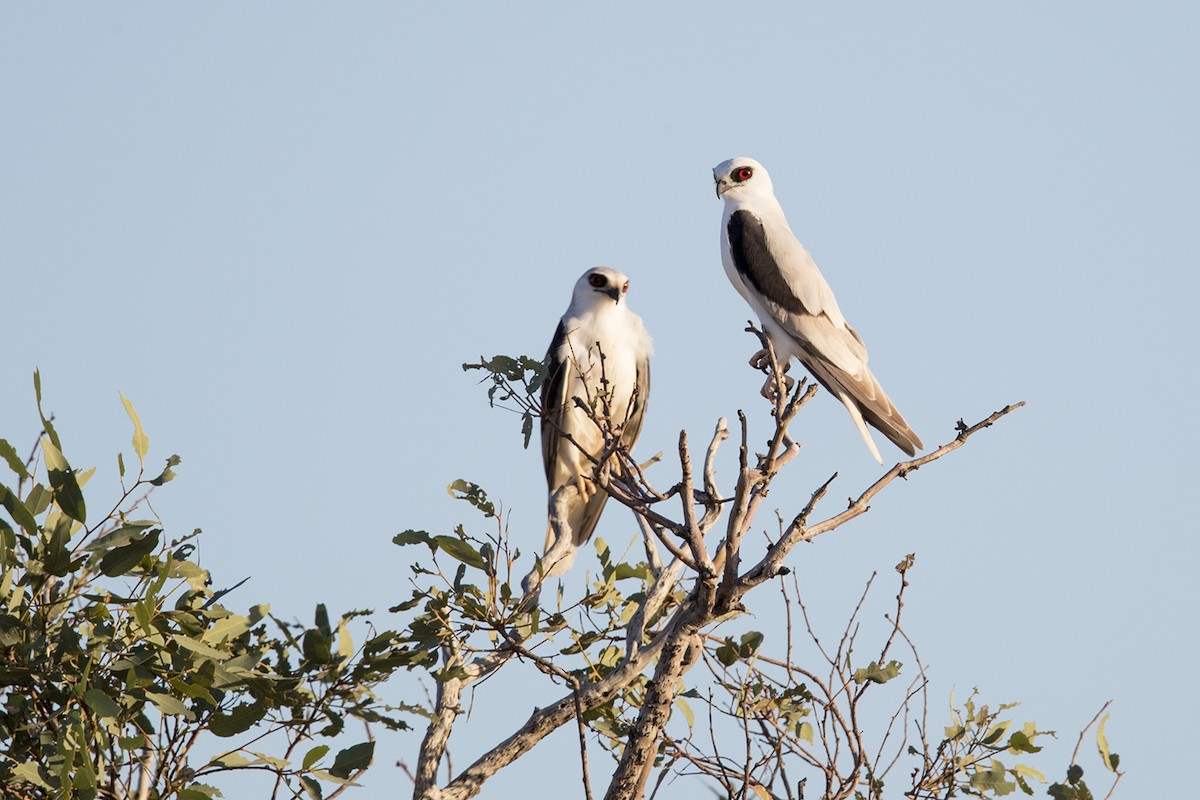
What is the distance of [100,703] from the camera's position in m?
2.54

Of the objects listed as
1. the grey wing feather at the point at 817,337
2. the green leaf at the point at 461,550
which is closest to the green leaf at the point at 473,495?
the green leaf at the point at 461,550

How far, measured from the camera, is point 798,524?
125 inches

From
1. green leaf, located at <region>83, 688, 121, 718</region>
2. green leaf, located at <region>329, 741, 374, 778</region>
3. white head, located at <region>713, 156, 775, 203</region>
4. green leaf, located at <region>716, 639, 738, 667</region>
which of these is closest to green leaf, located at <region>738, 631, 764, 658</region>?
green leaf, located at <region>716, 639, 738, 667</region>

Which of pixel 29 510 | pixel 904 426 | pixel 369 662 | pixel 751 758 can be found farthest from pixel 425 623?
pixel 904 426

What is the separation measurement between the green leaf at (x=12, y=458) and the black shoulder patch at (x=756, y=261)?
10.9 feet

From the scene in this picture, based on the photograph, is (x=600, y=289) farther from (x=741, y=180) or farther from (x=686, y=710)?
(x=686, y=710)

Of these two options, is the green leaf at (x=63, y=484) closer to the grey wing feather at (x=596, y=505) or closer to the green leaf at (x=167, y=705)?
the green leaf at (x=167, y=705)

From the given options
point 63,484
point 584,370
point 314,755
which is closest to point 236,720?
point 314,755

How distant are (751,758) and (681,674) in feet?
1.05

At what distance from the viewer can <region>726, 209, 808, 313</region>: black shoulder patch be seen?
5297mm

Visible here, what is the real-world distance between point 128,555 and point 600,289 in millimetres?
4378

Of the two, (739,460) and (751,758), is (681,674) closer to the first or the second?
(751,758)

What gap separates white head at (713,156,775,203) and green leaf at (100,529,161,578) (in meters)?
3.77

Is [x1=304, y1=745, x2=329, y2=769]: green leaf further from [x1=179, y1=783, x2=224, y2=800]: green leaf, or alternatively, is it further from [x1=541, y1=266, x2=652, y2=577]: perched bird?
[x1=541, y1=266, x2=652, y2=577]: perched bird
